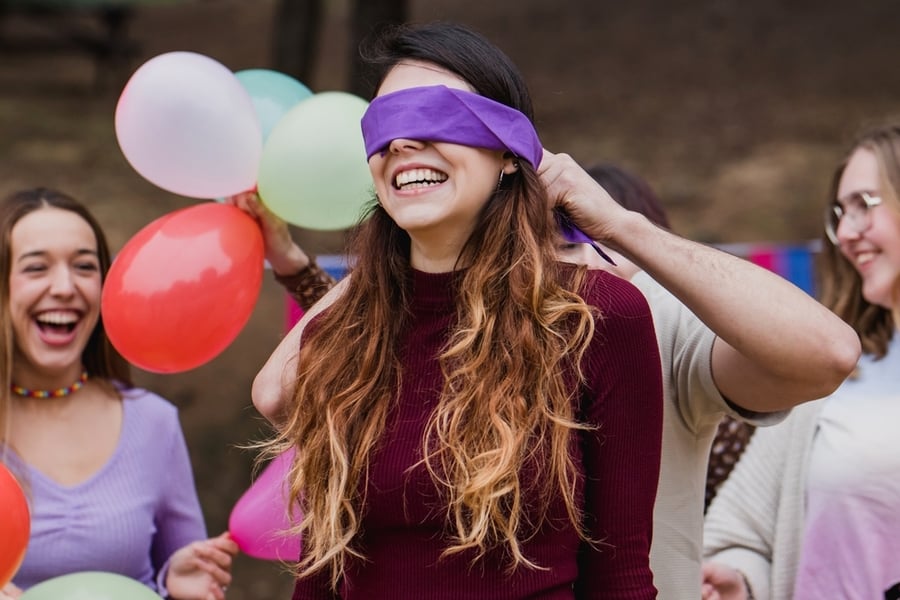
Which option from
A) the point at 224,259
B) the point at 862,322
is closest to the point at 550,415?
the point at 224,259

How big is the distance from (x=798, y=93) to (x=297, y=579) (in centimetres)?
1081

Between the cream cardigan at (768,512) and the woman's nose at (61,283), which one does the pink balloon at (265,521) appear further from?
the cream cardigan at (768,512)

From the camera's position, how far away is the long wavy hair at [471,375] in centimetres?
198

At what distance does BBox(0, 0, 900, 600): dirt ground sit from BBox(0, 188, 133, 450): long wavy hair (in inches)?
133

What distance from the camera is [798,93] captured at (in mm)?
11930

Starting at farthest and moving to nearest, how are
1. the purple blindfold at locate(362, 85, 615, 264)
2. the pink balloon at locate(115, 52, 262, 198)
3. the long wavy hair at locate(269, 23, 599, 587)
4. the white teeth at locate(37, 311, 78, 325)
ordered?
the white teeth at locate(37, 311, 78, 325) → the pink balloon at locate(115, 52, 262, 198) → the purple blindfold at locate(362, 85, 615, 264) → the long wavy hair at locate(269, 23, 599, 587)

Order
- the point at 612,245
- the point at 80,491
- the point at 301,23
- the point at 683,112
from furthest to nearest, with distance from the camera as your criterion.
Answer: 1. the point at 683,112
2. the point at 301,23
3. the point at 80,491
4. the point at 612,245

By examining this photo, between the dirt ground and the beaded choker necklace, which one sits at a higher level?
the dirt ground

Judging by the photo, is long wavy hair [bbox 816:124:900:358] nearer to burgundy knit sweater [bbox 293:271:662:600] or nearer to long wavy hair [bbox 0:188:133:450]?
burgundy knit sweater [bbox 293:271:662:600]

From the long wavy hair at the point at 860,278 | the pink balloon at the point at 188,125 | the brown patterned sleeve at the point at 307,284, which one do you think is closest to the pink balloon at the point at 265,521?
the brown patterned sleeve at the point at 307,284

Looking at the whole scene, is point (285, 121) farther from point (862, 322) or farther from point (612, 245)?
point (862, 322)

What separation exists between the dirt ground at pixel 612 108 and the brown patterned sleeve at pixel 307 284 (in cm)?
374

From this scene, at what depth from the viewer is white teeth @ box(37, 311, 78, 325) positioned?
10.2 feet

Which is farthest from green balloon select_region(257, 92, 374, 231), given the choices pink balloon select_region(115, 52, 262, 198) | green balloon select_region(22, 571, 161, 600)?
green balloon select_region(22, 571, 161, 600)
